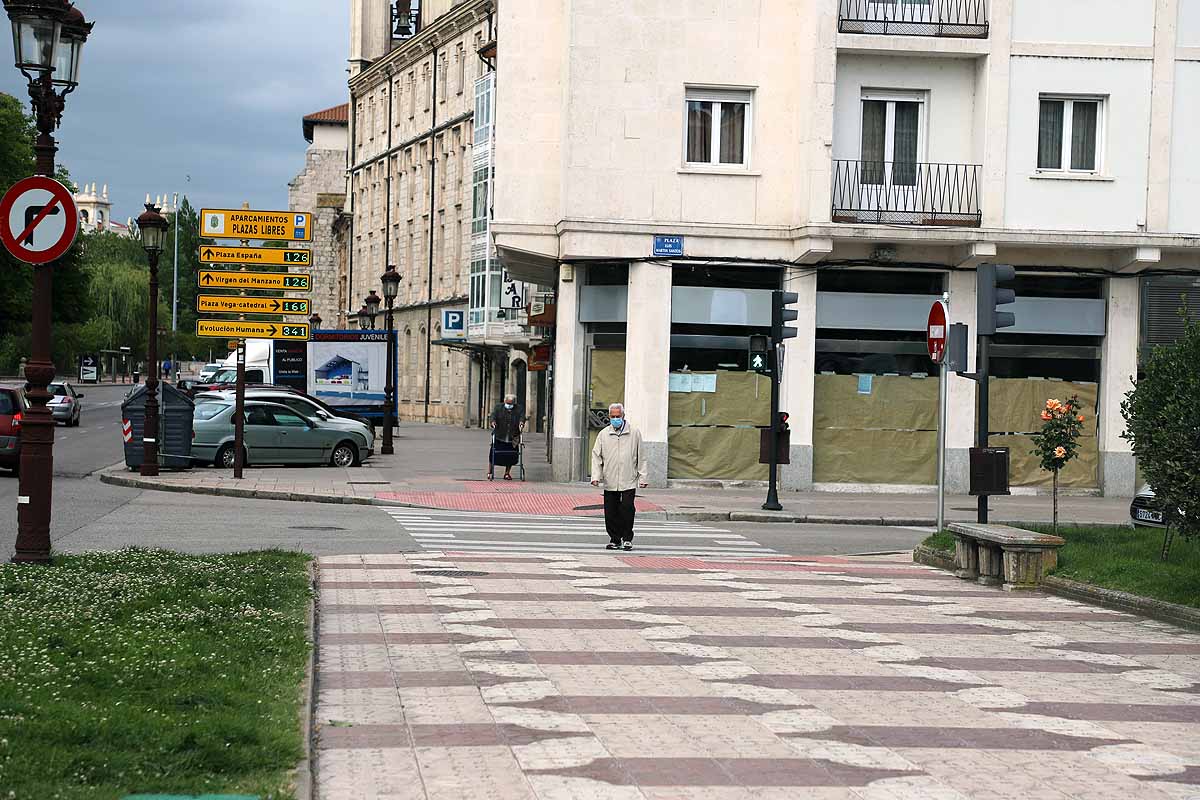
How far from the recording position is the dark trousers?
18.0 meters

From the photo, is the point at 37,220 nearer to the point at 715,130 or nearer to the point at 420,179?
the point at 715,130

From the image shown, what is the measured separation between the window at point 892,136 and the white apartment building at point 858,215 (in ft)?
0.13

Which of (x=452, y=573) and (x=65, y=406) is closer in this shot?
(x=452, y=573)

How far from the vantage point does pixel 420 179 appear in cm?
7606

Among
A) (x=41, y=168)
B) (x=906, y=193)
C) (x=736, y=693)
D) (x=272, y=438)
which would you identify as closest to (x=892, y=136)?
(x=906, y=193)

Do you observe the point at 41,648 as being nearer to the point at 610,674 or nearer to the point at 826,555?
the point at 610,674

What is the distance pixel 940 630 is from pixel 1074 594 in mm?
3079

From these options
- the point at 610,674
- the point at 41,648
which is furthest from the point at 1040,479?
the point at 41,648

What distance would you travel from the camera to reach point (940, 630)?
11664mm

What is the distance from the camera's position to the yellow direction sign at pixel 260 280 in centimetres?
2883

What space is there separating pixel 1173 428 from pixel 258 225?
19.9 m

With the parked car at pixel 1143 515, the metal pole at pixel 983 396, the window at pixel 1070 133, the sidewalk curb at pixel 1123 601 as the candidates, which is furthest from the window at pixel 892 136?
the sidewalk curb at pixel 1123 601

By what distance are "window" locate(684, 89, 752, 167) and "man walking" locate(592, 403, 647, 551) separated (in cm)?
1199

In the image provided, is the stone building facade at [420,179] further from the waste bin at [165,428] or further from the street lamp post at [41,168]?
the street lamp post at [41,168]
